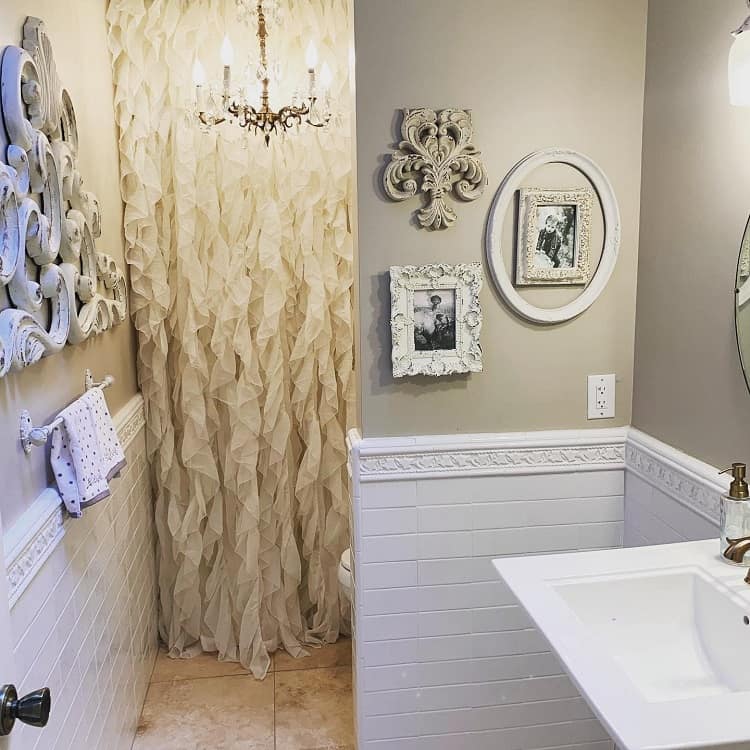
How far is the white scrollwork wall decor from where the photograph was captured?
53.0 inches

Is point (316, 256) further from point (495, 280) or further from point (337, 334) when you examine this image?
point (495, 280)

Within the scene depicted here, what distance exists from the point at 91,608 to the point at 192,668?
1.07 metres

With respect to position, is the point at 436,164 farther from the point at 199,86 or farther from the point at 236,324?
the point at 236,324

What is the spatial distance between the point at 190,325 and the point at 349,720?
1.49 metres

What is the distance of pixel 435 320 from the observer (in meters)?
1.81

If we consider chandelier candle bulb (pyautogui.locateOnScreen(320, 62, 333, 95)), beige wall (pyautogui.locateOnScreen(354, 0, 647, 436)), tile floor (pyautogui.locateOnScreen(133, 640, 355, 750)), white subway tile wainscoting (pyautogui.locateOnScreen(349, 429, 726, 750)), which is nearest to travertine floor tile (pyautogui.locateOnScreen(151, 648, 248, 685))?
tile floor (pyautogui.locateOnScreen(133, 640, 355, 750))

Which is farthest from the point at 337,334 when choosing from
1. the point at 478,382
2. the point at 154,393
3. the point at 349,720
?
the point at 349,720

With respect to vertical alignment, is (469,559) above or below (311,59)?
below

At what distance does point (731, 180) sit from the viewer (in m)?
1.47

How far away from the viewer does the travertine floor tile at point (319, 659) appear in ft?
9.05

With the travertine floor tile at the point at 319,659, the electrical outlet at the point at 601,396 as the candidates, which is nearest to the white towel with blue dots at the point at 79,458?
the electrical outlet at the point at 601,396

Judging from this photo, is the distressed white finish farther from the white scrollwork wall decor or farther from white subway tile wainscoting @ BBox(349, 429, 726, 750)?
the white scrollwork wall decor

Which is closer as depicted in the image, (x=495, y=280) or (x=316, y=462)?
(x=495, y=280)

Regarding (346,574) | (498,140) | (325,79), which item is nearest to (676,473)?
(498,140)
